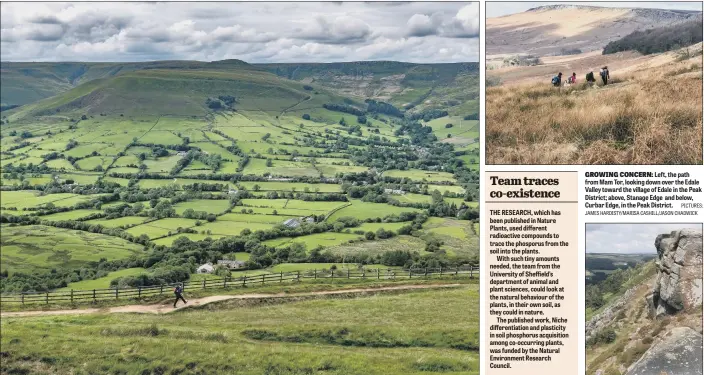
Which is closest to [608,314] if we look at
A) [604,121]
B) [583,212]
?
[583,212]

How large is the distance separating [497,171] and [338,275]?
6.04m

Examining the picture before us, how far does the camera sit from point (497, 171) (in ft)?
41.2

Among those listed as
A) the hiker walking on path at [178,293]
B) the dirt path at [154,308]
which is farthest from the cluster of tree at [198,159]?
the dirt path at [154,308]

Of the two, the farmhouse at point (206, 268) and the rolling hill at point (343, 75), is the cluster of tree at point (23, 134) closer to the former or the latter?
the rolling hill at point (343, 75)

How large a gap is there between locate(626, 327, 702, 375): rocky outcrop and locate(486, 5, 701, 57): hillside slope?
6.62 meters

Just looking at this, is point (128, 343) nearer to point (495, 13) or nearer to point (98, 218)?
point (98, 218)

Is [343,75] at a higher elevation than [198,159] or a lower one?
higher

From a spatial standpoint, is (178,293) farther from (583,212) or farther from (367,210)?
(583,212)

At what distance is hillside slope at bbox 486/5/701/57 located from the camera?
13109 mm

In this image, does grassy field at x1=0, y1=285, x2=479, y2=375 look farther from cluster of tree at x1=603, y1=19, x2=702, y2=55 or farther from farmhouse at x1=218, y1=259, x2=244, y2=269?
cluster of tree at x1=603, y1=19, x2=702, y2=55

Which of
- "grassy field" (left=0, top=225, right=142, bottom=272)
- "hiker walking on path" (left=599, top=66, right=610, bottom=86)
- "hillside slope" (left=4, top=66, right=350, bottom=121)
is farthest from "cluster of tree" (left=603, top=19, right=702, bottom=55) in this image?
"grassy field" (left=0, top=225, right=142, bottom=272)

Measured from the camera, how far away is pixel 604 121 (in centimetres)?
1299

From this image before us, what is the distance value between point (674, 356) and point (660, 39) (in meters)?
7.03

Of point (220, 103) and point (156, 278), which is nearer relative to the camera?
point (156, 278)
